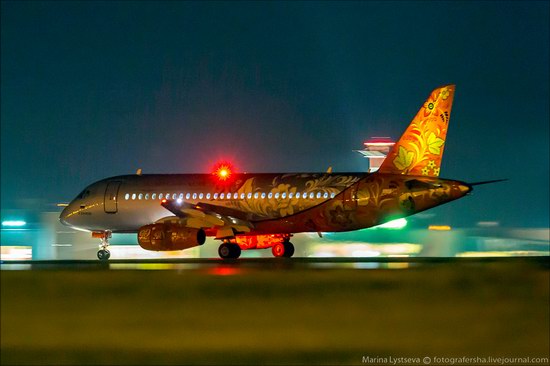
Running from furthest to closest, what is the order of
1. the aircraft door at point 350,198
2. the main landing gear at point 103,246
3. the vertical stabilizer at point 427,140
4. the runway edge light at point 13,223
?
1. the runway edge light at point 13,223
2. the main landing gear at point 103,246
3. the vertical stabilizer at point 427,140
4. the aircraft door at point 350,198

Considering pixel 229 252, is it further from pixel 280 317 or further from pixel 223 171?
pixel 280 317

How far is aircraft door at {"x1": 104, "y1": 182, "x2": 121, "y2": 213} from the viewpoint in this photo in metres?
43.1

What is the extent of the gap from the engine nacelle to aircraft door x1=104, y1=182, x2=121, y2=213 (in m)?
4.31

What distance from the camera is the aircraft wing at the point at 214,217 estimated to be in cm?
4006

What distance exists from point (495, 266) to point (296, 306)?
17.0 ft

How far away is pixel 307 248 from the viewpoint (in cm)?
5384

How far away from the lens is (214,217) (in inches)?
1594

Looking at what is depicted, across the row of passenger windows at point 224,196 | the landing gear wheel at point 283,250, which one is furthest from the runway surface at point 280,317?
the landing gear wheel at point 283,250

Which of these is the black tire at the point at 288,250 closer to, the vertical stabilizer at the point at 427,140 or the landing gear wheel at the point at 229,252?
the landing gear wheel at the point at 229,252

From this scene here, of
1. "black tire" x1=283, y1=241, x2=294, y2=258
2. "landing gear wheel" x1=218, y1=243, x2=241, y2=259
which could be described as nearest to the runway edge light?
A: "black tire" x1=283, y1=241, x2=294, y2=258

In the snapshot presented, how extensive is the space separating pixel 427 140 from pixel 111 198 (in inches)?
511

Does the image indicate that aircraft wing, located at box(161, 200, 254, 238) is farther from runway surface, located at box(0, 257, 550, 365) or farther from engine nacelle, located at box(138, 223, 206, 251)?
runway surface, located at box(0, 257, 550, 365)

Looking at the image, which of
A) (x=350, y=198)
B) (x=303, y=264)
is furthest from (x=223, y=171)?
(x=303, y=264)

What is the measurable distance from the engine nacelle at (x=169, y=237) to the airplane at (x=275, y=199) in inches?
1.4
